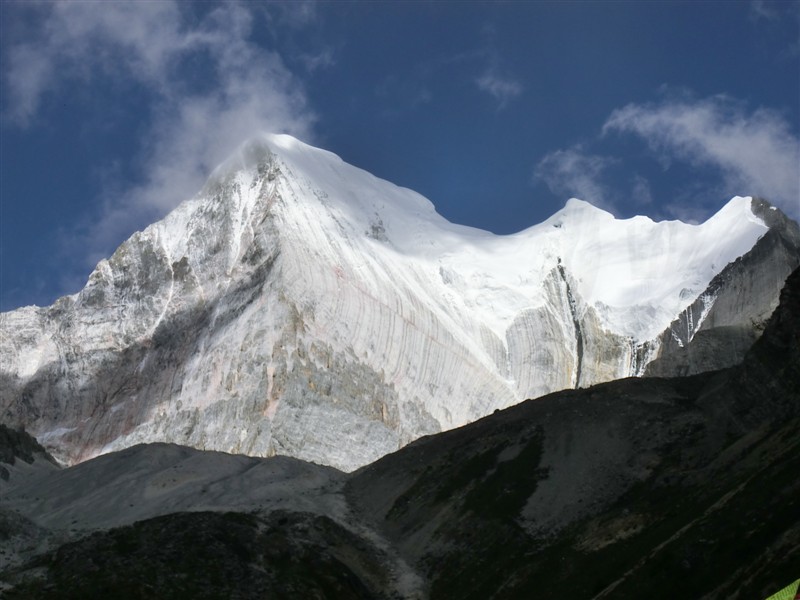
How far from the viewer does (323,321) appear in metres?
152

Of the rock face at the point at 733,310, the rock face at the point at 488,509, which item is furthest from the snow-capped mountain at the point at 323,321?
the rock face at the point at 488,509

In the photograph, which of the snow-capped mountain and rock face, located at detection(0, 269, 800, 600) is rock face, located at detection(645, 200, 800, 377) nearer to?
the snow-capped mountain

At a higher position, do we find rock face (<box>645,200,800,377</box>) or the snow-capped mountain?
the snow-capped mountain

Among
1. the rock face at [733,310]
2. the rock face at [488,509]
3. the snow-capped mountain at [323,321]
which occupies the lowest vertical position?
the rock face at [488,509]

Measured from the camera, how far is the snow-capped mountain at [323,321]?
144 m

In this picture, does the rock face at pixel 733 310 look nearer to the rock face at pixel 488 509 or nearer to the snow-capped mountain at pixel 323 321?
the snow-capped mountain at pixel 323 321

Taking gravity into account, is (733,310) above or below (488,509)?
above

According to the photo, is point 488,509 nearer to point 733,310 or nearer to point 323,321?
point 323,321

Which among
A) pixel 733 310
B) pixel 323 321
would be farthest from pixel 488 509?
pixel 733 310

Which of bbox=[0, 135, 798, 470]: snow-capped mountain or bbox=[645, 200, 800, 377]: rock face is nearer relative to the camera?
bbox=[645, 200, 800, 377]: rock face

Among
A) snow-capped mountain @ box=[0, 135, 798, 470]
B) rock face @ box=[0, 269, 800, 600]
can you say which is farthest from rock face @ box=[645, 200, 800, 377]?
rock face @ box=[0, 269, 800, 600]

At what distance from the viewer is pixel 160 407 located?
152 metres

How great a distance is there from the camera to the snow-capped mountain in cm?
14350

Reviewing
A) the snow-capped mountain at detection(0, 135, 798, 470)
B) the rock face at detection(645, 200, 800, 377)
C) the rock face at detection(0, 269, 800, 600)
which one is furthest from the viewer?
the snow-capped mountain at detection(0, 135, 798, 470)
